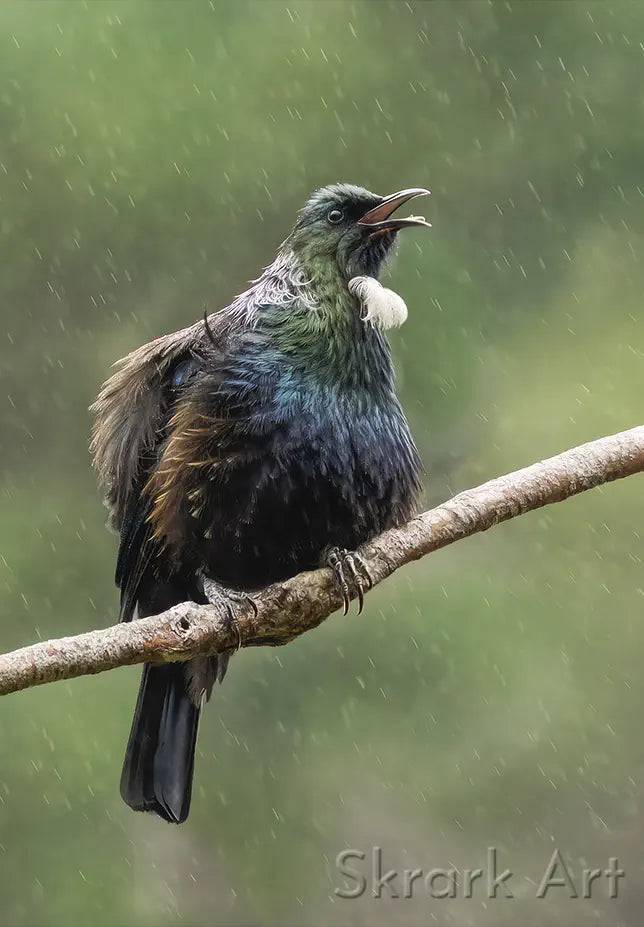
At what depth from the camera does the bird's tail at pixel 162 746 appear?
3361 millimetres

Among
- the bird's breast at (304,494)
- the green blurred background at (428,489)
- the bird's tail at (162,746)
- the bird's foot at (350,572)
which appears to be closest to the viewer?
the bird's foot at (350,572)

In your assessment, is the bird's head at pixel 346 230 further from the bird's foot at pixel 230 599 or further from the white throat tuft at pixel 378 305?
the bird's foot at pixel 230 599

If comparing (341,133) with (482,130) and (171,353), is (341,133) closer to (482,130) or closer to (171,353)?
(482,130)

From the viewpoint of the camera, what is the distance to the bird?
2994 mm

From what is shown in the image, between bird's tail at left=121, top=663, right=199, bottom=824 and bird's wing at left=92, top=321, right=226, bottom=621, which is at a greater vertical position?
bird's wing at left=92, top=321, right=226, bottom=621

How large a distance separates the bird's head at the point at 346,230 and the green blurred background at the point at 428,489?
87.7 inches

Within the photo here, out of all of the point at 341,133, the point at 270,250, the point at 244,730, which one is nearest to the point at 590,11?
the point at 341,133

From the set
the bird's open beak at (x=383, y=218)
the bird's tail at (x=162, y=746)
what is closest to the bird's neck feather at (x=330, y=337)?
the bird's open beak at (x=383, y=218)

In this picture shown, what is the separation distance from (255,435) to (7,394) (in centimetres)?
309

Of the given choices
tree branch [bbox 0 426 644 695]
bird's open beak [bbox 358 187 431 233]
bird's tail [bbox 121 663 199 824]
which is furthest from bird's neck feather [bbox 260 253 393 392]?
bird's tail [bbox 121 663 199 824]

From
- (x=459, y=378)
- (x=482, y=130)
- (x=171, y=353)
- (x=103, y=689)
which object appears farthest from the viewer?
(x=482, y=130)

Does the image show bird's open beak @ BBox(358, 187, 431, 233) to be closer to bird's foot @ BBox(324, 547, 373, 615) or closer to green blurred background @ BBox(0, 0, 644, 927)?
bird's foot @ BBox(324, 547, 373, 615)

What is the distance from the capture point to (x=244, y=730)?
18.6ft

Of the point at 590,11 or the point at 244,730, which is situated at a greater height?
the point at 590,11
